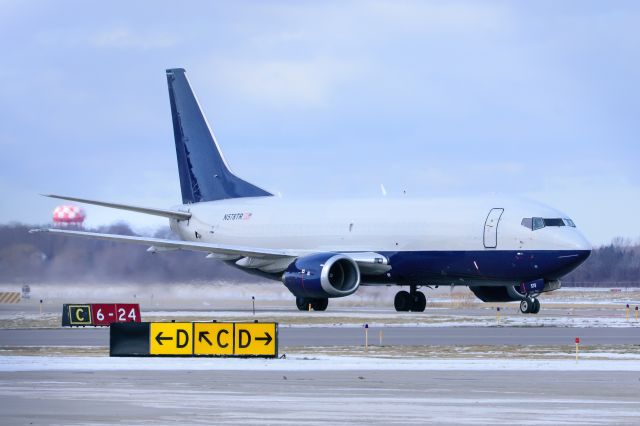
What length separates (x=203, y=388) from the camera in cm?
2266

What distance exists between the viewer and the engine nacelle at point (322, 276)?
53.7 meters

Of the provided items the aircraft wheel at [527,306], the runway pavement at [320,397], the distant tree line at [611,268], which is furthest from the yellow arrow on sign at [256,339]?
the distant tree line at [611,268]

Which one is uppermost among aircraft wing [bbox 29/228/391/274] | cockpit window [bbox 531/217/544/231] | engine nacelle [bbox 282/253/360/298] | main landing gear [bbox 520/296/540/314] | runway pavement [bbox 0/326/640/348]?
cockpit window [bbox 531/217/544/231]

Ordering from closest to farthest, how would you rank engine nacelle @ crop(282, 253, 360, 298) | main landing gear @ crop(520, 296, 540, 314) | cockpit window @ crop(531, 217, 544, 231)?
cockpit window @ crop(531, 217, 544, 231)
engine nacelle @ crop(282, 253, 360, 298)
main landing gear @ crop(520, 296, 540, 314)

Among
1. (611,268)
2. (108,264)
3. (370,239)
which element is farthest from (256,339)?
(611,268)

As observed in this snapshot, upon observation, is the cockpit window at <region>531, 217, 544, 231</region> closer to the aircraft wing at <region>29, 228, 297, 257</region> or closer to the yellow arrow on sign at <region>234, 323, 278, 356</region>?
the aircraft wing at <region>29, 228, 297, 257</region>

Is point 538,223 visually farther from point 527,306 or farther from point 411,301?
point 411,301

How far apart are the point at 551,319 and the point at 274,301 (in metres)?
17.4

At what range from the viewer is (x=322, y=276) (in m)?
53.6

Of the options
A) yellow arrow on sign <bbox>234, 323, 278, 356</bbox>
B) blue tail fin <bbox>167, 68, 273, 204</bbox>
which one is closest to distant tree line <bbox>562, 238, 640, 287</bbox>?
blue tail fin <bbox>167, 68, 273, 204</bbox>

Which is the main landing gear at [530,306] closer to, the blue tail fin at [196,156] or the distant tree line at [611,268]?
the blue tail fin at [196,156]

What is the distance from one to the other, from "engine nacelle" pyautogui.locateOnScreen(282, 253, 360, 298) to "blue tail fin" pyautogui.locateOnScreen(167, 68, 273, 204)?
10660mm

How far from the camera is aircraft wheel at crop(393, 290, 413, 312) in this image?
58.0 m

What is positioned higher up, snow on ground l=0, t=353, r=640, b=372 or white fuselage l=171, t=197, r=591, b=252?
white fuselage l=171, t=197, r=591, b=252
